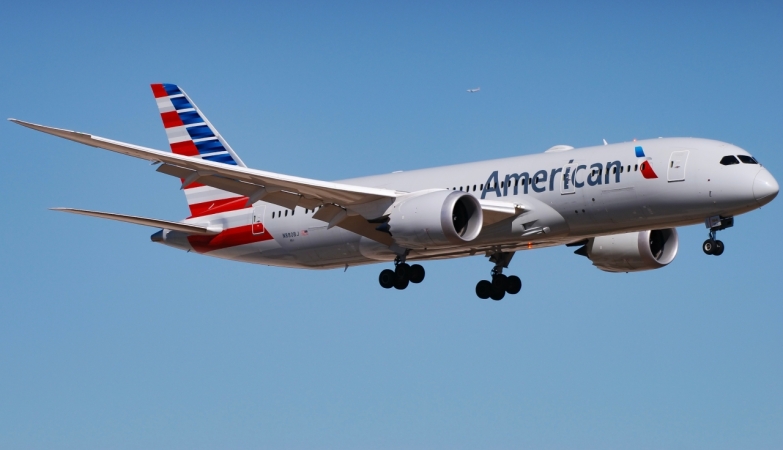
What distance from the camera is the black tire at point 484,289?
144 ft

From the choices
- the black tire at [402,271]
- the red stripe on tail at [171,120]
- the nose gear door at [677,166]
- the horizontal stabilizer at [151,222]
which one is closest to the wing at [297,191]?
the black tire at [402,271]

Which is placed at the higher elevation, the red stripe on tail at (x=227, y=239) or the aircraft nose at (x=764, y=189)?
the red stripe on tail at (x=227, y=239)

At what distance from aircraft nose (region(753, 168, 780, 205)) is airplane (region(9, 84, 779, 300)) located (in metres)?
0.03

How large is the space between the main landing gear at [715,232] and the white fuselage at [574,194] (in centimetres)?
23

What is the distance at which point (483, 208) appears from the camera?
127ft

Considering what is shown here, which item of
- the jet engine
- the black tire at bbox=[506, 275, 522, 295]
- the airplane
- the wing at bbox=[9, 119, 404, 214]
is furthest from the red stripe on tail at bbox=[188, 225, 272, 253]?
the jet engine

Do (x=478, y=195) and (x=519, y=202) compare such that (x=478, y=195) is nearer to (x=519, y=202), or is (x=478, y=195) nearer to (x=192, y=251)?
(x=519, y=202)

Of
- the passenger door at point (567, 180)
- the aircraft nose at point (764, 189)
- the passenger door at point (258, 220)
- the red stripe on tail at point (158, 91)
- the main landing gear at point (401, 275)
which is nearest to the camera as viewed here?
the aircraft nose at point (764, 189)

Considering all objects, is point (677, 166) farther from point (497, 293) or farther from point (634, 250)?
point (497, 293)

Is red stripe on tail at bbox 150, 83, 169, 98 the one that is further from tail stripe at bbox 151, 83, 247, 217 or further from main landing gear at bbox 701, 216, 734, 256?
main landing gear at bbox 701, 216, 734, 256

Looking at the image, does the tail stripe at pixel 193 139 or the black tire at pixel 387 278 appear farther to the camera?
the tail stripe at pixel 193 139

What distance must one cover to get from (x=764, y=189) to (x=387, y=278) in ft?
42.7

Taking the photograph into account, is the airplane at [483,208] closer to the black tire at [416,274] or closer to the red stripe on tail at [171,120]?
the black tire at [416,274]

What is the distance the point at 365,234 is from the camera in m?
41.3
